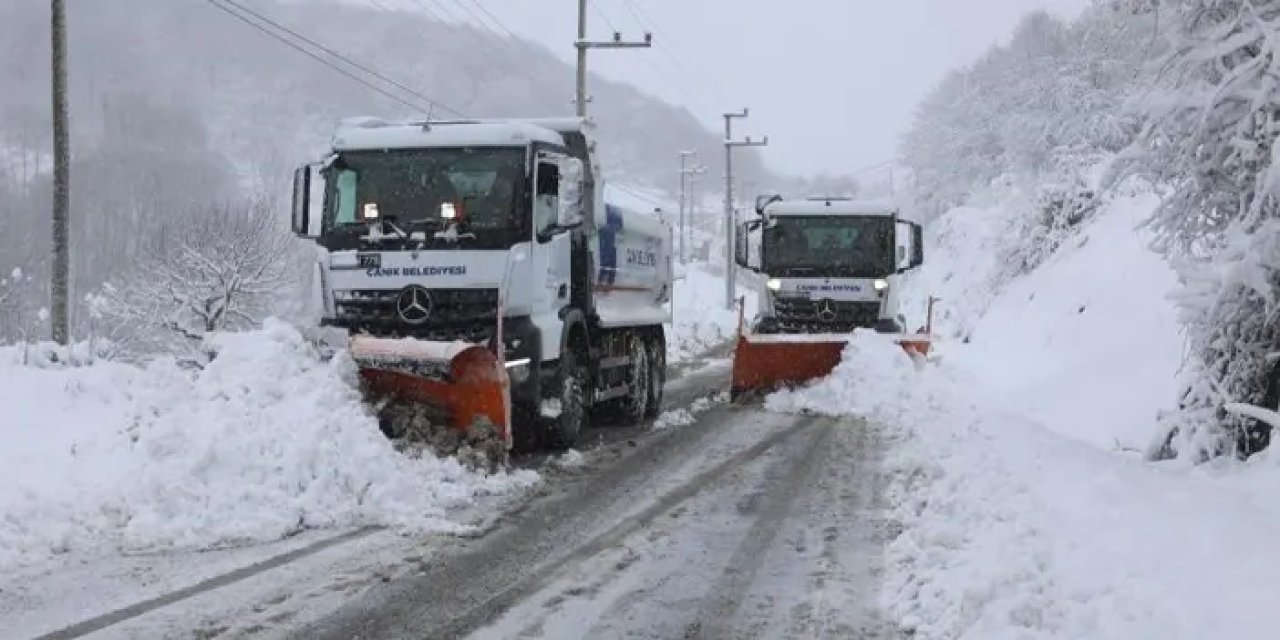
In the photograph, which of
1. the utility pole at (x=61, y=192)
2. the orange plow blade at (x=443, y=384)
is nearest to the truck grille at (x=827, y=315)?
the orange plow blade at (x=443, y=384)

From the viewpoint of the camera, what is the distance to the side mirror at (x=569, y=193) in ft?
32.3

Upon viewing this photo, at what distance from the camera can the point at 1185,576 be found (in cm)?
423

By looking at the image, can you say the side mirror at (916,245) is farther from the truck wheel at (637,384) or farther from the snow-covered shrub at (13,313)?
the snow-covered shrub at (13,313)

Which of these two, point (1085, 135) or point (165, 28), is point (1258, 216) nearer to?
point (1085, 135)

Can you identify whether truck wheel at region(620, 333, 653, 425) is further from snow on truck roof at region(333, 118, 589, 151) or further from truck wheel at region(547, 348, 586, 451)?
snow on truck roof at region(333, 118, 589, 151)

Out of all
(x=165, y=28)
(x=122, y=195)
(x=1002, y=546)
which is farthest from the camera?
(x=165, y=28)

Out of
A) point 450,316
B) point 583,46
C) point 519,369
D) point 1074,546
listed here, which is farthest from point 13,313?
point 1074,546

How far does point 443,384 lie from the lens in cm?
867

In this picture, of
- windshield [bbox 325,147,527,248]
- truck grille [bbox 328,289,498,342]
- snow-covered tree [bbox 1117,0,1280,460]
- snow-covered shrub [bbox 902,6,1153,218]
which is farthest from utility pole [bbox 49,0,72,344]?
snow-covered shrub [bbox 902,6,1153,218]

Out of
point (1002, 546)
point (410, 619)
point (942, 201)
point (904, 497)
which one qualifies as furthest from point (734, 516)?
point (942, 201)

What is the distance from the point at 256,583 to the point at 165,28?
212131 millimetres

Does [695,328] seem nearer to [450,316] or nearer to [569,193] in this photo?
[569,193]

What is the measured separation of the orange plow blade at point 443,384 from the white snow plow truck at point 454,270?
0.04 ft

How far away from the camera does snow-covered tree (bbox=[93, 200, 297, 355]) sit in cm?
3195
